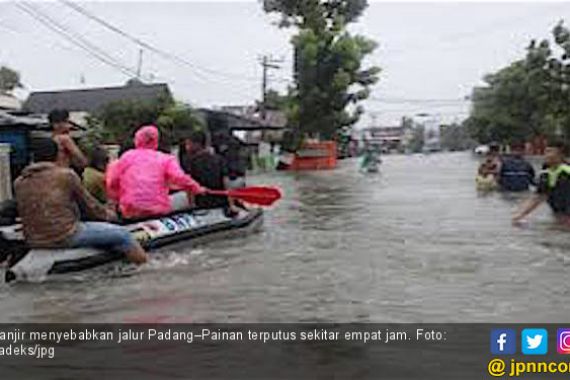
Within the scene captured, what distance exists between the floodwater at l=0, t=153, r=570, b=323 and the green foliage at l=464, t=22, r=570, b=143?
27290mm

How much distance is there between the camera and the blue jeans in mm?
8492

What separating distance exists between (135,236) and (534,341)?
197 inches

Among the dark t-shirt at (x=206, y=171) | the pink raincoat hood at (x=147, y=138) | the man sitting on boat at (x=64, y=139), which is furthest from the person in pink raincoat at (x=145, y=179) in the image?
the dark t-shirt at (x=206, y=171)

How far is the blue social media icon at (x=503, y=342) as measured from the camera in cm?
546

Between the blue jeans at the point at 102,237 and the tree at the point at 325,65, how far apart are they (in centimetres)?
3351

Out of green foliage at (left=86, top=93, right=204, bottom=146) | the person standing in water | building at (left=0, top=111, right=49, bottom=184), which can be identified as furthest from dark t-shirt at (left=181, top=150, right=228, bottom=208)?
green foliage at (left=86, top=93, right=204, bottom=146)

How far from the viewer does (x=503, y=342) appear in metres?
5.66

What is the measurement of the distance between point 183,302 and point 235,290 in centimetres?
67

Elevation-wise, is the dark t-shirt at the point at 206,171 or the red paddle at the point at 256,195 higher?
the dark t-shirt at the point at 206,171

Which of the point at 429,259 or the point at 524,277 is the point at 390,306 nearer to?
the point at 524,277

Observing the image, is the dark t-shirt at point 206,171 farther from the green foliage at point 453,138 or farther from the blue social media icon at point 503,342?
the green foliage at point 453,138

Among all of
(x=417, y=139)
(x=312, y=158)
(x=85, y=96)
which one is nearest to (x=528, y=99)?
(x=312, y=158)

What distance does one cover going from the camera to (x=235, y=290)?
309 inches

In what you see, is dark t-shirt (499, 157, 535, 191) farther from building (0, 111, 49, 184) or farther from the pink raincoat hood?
the pink raincoat hood
